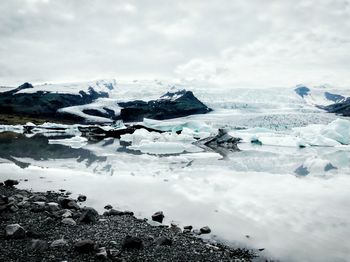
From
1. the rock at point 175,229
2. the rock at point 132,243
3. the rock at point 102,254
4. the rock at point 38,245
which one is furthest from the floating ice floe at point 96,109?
the rock at point 102,254

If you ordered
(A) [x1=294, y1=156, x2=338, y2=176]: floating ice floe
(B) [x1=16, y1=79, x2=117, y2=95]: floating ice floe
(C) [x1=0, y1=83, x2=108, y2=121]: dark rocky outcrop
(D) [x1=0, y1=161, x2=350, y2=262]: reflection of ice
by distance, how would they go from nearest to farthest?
(D) [x1=0, y1=161, x2=350, y2=262]: reflection of ice
(A) [x1=294, y1=156, x2=338, y2=176]: floating ice floe
(C) [x1=0, y1=83, x2=108, y2=121]: dark rocky outcrop
(B) [x1=16, y1=79, x2=117, y2=95]: floating ice floe

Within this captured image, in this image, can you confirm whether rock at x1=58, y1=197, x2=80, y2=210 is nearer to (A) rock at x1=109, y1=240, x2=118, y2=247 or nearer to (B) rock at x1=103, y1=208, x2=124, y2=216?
(B) rock at x1=103, y1=208, x2=124, y2=216

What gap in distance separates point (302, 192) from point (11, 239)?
892 cm

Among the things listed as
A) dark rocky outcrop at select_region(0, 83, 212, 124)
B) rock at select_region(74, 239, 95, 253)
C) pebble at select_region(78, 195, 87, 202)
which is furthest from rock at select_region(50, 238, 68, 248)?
dark rocky outcrop at select_region(0, 83, 212, 124)

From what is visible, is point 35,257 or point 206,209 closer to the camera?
point 35,257

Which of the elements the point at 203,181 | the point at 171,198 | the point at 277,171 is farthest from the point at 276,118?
the point at 171,198

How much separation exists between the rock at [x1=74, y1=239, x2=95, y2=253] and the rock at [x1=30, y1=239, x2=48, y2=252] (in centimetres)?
53

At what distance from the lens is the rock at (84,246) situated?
247 inches

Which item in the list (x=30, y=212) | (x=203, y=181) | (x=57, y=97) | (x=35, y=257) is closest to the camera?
(x=35, y=257)

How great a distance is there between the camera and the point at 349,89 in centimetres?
12069

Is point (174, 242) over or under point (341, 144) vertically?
over

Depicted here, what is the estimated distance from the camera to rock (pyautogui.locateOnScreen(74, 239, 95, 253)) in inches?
247

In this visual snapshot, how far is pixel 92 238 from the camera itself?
7.02 metres

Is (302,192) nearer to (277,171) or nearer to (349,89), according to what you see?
(277,171)
